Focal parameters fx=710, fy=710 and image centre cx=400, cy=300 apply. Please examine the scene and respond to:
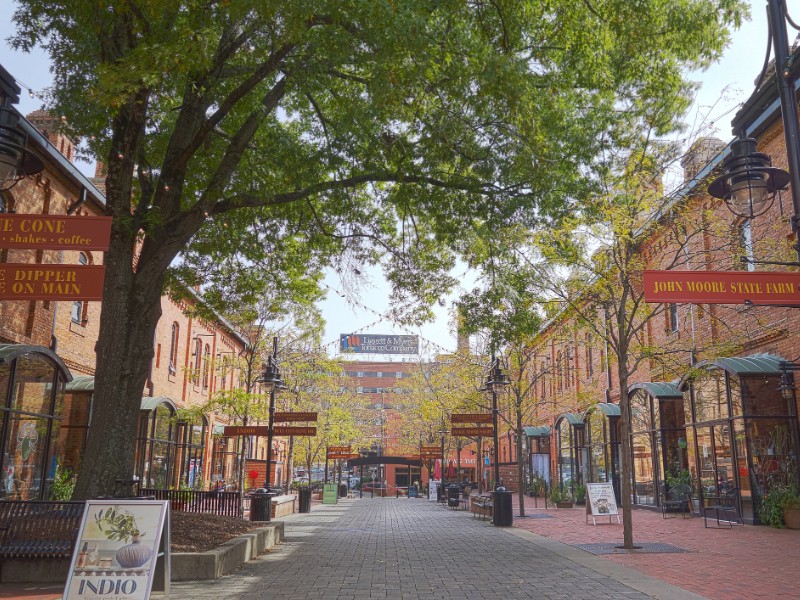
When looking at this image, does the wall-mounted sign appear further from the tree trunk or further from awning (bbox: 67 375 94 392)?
the tree trunk

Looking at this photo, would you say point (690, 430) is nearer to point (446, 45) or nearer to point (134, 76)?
point (446, 45)

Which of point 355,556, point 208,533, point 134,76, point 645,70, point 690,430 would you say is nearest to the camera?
point 134,76

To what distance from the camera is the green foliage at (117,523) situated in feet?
22.2

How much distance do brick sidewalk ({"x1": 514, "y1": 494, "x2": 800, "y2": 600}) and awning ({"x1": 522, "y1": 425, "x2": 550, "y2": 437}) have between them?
18860mm

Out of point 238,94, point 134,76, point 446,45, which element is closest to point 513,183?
point 446,45

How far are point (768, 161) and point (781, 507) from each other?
12498 mm

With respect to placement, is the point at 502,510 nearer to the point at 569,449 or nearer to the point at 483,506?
the point at 483,506

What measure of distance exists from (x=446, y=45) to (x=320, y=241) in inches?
266

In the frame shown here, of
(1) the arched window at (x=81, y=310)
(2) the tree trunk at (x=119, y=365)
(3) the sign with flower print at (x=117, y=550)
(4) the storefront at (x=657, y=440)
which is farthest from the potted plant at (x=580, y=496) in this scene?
(3) the sign with flower print at (x=117, y=550)

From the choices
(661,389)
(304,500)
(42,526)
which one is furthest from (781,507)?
(304,500)

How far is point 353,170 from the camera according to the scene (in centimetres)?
1315

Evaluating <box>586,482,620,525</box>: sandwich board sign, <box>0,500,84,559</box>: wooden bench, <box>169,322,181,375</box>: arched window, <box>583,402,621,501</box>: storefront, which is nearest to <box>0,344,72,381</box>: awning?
<box>0,500,84,559</box>: wooden bench

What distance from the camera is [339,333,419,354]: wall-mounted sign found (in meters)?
101

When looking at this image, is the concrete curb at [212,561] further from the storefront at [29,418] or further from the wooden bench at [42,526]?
the storefront at [29,418]
